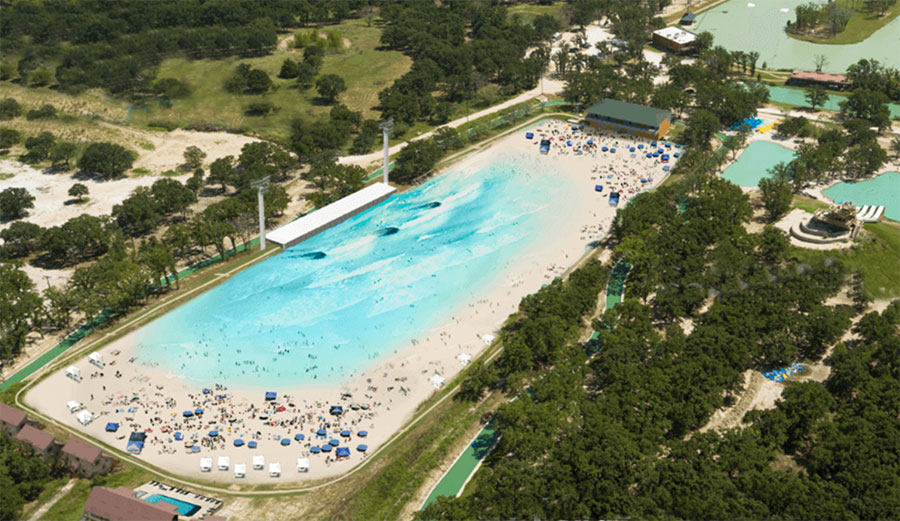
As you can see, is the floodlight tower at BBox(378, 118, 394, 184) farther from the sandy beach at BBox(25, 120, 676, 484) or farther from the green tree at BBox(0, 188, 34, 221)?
the green tree at BBox(0, 188, 34, 221)

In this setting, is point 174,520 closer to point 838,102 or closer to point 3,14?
point 838,102

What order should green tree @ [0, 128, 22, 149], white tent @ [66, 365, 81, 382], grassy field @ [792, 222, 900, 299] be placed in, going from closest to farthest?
white tent @ [66, 365, 81, 382] → grassy field @ [792, 222, 900, 299] → green tree @ [0, 128, 22, 149]

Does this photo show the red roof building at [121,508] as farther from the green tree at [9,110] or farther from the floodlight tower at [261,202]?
the green tree at [9,110]

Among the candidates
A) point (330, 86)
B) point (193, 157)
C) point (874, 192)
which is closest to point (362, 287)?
point (193, 157)

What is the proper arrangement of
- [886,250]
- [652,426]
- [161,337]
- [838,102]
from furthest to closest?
[838,102], [886,250], [161,337], [652,426]

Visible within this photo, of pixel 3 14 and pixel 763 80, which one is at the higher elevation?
pixel 3 14

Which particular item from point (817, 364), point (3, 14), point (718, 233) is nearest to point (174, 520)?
point (817, 364)

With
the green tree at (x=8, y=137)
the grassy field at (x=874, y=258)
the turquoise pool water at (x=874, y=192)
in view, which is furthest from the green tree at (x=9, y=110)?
the turquoise pool water at (x=874, y=192)

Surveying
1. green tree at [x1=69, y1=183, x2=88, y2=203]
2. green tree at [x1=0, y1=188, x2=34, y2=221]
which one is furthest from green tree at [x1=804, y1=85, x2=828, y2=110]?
green tree at [x1=0, y1=188, x2=34, y2=221]
